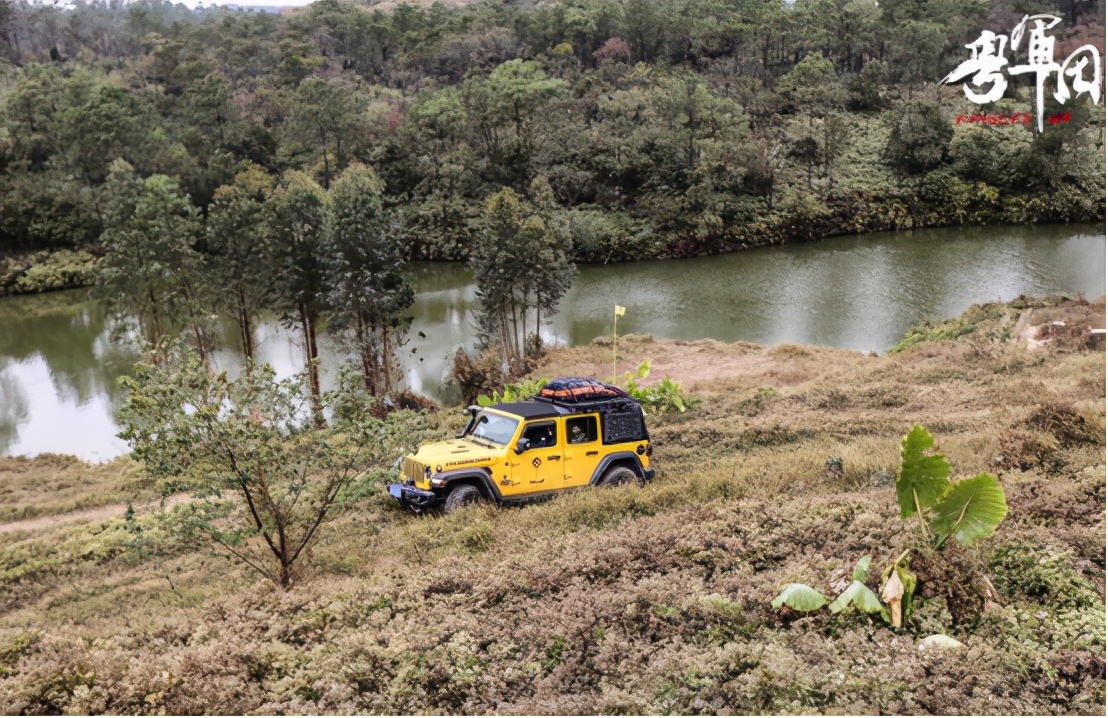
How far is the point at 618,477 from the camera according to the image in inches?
518

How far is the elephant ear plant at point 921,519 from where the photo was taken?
6781 mm

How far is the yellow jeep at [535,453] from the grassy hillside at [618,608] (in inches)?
21.5

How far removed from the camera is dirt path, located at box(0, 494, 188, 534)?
16.0 meters

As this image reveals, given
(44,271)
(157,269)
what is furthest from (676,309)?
(44,271)

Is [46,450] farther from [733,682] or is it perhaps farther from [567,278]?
[733,682]

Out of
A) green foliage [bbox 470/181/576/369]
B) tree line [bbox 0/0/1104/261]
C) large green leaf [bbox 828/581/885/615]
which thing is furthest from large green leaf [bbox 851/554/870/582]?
tree line [bbox 0/0/1104/261]

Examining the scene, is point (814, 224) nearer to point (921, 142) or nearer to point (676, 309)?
point (921, 142)

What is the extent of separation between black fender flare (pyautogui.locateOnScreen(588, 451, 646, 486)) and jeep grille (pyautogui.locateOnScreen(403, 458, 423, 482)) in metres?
2.41

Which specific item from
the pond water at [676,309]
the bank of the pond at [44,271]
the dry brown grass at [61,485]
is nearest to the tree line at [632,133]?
the bank of the pond at [44,271]

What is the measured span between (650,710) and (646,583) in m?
1.83

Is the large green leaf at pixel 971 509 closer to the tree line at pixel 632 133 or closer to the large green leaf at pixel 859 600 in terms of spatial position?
the large green leaf at pixel 859 600

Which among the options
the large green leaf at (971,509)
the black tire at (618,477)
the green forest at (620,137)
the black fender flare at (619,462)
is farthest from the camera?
the green forest at (620,137)

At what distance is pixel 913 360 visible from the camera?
22.0m

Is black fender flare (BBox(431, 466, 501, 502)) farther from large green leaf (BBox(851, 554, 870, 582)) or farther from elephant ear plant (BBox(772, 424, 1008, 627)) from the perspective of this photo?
large green leaf (BBox(851, 554, 870, 582))
